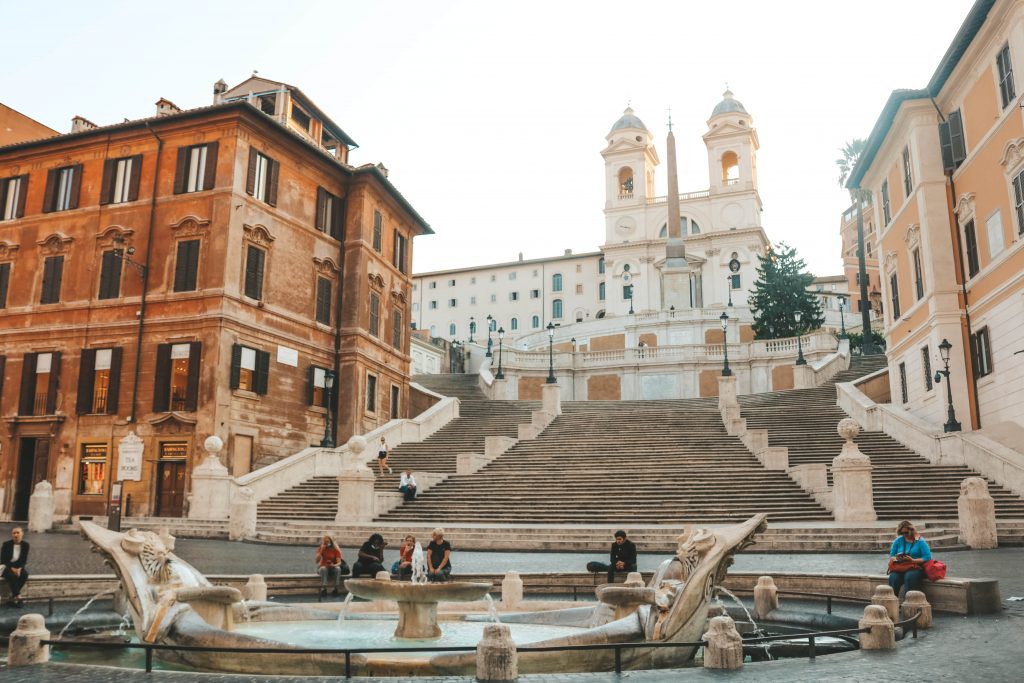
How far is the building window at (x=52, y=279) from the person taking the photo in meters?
33.6

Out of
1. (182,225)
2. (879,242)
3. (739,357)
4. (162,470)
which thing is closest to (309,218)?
(182,225)

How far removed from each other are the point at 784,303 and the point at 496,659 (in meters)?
56.5

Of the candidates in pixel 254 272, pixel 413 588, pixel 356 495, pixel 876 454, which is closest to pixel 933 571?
pixel 413 588

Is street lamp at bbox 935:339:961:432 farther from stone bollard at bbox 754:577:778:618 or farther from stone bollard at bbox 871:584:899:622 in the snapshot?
stone bollard at bbox 871:584:899:622

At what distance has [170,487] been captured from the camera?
30.0 m

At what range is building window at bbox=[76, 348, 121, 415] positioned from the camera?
31250mm

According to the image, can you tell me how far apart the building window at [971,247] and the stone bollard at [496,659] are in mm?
24785

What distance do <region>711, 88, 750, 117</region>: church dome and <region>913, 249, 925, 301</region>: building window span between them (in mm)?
66185

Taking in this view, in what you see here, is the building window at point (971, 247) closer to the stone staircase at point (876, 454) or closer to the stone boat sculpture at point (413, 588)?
the stone staircase at point (876, 454)

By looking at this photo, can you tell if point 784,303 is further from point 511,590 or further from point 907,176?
point 511,590

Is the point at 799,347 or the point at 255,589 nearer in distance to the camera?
the point at 255,589

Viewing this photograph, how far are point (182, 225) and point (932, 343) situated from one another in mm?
26130

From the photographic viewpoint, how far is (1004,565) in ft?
48.2

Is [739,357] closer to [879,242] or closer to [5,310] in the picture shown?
[879,242]
